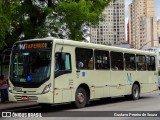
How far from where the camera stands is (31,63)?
14.8 m

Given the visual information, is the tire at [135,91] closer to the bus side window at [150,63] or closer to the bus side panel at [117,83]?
the bus side panel at [117,83]

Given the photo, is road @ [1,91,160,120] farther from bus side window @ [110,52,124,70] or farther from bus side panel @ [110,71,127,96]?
bus side window @ [110,52,124,70]

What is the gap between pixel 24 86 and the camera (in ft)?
48.2

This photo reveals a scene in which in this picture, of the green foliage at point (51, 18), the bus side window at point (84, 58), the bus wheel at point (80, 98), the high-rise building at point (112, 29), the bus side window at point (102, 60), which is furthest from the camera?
the high-rise building at point (112, 29)

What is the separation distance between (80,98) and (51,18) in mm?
7840

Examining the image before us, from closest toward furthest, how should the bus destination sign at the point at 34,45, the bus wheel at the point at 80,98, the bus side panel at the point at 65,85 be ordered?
the bus side panel at the point at 65,85
the bus destination sign at the point at 34,45
the bus wheel at the point at 80,98

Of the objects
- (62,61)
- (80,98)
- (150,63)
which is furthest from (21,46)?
(150,63)

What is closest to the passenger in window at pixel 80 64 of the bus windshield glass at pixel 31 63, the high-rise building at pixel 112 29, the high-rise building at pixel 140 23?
the bus windshield glass at pixel 31 63

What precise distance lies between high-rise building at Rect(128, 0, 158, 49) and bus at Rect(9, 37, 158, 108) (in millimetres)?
63158

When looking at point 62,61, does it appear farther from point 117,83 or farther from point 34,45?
point 117,83

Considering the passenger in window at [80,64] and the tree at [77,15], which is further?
the tree at [77,15]

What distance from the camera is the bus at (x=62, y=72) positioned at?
14.5m

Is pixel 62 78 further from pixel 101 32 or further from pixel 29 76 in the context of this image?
pixel 101 32

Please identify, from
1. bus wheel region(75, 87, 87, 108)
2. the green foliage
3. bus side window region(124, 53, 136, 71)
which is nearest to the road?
bus wheel region(75, 87, 87, 108)
